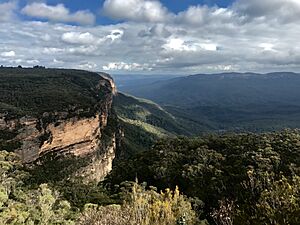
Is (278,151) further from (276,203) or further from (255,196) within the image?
(276,203)

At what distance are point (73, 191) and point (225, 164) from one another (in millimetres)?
22296

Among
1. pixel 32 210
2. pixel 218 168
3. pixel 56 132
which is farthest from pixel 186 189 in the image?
pixel 56 132

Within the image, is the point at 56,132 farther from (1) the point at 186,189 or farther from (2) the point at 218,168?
(2) the point at 218,168

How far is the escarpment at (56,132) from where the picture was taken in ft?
296

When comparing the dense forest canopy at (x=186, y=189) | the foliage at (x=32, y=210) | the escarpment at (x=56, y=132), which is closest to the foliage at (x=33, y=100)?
the escarpment at (x=56, y=132)

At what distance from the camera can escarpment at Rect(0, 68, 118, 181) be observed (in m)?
90.2

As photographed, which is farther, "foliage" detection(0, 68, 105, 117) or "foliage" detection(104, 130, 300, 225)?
"foliage" detection(0, 68, 105, 117)

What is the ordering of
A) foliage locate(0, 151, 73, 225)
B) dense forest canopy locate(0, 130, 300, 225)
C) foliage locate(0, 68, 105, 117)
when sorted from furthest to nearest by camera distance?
foliage locate(0, 68, 105, 117) < foliage locate(0, 151, 73, 225) < dense forest canopy locate(0, 130, 300, 225)

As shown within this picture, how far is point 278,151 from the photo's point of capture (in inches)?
2452

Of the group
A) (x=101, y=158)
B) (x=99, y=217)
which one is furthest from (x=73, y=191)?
(x=101, y=158)

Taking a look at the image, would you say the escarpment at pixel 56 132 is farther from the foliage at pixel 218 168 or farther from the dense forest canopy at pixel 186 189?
A: the foliage at pixel 218 168

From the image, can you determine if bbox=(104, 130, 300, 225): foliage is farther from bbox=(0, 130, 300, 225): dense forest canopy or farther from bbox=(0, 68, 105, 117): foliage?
bbox=(0, 68, 105, 117): foliage

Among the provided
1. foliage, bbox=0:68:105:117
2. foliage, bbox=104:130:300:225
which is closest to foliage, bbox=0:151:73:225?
foliage, bbox=104:130:300:225

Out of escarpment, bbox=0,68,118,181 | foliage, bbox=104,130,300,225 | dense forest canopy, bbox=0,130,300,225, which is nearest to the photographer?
dense forest canopy, bbox=0,130,300,225
